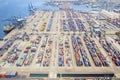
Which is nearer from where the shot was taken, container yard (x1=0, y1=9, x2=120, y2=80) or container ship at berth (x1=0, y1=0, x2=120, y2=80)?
container ship at berth (x1=0, y1=0, x2=120, y2=80)

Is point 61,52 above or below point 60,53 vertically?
above

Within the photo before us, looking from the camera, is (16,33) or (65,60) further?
(16,33)

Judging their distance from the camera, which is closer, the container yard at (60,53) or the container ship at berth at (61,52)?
the container ship at berth at (61,52)

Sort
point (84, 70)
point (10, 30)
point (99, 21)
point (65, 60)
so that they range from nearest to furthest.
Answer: point (84, 70) < point (65, 60) < point (10, 30) < point (99, 21)

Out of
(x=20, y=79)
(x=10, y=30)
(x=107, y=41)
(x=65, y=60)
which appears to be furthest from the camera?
(x=10, y=30)

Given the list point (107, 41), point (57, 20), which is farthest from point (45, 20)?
point (107, 41)

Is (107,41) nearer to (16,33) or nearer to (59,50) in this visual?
(59,50)

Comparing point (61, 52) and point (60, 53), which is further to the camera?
point (61, 52)
